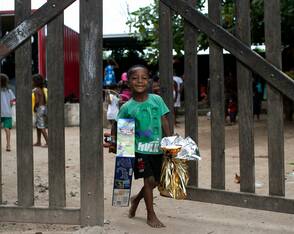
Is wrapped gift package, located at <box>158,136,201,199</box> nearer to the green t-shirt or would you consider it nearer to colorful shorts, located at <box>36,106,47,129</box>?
the green t-shirt

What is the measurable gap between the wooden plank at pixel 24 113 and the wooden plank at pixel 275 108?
1.89 metres

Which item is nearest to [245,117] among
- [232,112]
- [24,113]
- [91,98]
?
[91,98]

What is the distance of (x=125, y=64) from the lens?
2569 centimetres

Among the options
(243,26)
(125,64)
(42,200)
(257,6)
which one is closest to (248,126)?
(243,26)

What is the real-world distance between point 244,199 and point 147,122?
1.03 m

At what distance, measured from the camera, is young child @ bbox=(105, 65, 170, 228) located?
438 centimetres

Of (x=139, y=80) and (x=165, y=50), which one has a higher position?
(x=165, y=50)

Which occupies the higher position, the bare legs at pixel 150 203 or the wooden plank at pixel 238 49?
the wooden plank at pixel 238 49

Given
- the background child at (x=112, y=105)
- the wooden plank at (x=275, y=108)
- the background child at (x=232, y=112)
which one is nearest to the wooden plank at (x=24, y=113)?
the wooden plank at (x=275, y=108)

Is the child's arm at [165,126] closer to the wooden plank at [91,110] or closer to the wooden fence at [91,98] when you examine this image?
the wooden fence at [91,98]

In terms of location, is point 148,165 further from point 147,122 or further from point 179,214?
point 179,214

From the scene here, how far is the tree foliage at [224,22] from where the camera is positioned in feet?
31.0

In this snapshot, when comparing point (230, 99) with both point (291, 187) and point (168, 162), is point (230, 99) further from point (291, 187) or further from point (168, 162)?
point (168, 162)

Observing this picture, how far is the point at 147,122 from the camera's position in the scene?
438cm
